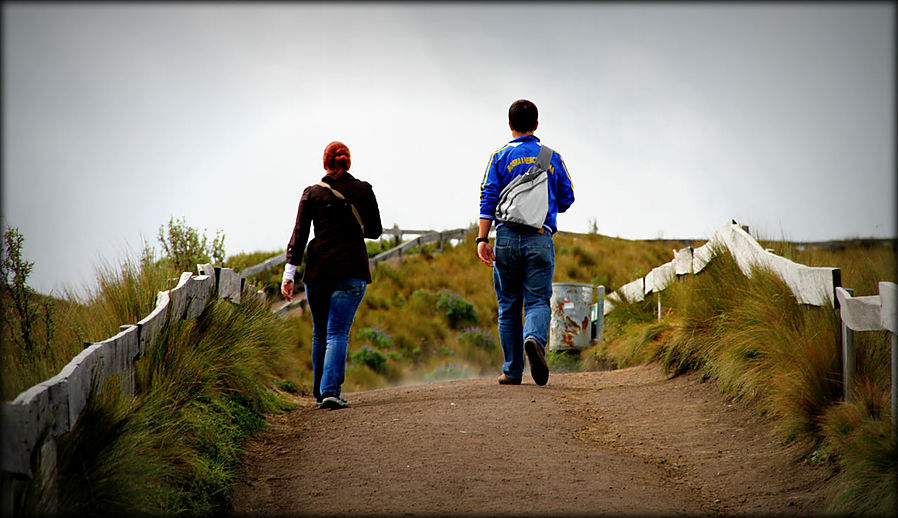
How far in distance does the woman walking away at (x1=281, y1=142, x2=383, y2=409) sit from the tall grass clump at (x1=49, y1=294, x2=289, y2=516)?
57cm

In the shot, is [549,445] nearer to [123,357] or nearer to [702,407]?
[702,407]

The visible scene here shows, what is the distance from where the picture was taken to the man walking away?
686 cm

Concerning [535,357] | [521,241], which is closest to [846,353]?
[535,357]

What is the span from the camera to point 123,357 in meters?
4.14

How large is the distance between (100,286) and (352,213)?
2.06m

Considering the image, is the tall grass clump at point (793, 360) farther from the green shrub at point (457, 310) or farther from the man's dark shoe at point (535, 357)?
the green shrub at point (457, 310)

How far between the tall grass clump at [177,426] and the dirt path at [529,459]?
22cm

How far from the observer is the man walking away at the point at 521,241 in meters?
6.86

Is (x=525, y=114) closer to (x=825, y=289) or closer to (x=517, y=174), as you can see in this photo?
(x=517, y=174)

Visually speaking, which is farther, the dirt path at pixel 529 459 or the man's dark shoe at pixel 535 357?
the man's dark shoe at pixel 535 357

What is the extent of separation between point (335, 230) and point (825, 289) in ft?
12.4

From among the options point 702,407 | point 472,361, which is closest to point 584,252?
point 472,361

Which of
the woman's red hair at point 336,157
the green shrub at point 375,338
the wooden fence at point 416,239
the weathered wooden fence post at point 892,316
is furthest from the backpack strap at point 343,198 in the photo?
the wooden fence at point 416,239

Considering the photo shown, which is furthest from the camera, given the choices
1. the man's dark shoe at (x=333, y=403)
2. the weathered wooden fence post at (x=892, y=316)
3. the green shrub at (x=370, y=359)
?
the green shrub at (x=370, y=359)
